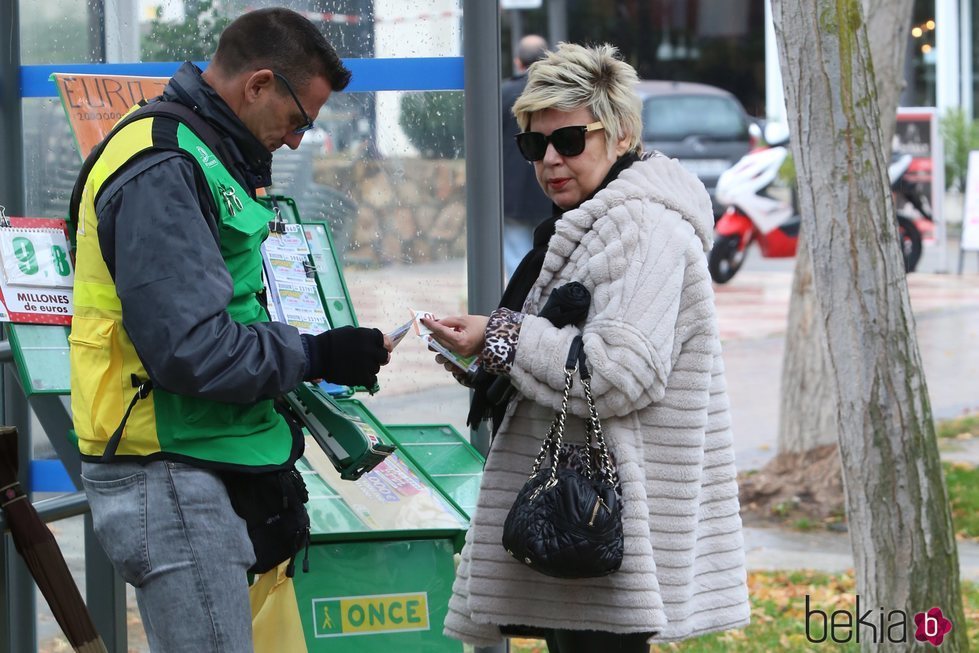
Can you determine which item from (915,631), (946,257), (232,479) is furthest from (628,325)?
(946,257)

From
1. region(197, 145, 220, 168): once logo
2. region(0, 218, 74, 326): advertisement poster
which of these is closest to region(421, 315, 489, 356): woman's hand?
region(197, 145, 220, 168): once logo

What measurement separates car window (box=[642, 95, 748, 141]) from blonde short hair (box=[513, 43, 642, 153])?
16.0 m

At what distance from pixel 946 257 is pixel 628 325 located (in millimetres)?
15144

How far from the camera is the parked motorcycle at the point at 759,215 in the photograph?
1594 cm

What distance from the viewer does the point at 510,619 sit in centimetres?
288

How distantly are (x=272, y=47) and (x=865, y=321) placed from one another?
93.8 inches

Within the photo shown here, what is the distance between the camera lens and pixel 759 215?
16859mm

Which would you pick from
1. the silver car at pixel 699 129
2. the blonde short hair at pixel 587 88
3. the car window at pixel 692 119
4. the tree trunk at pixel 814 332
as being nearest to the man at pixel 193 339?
the blonde short hair at pixel 587 88

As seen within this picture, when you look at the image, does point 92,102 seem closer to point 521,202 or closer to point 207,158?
point 207,158

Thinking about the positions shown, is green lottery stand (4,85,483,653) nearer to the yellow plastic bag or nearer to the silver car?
the yellow plastic bag

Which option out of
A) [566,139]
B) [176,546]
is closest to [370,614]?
[176,546]

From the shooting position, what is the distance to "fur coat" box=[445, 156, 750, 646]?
271 cm

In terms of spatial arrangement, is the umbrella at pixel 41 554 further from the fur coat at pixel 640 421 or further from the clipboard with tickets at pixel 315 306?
the fur coat at pixel 640 421

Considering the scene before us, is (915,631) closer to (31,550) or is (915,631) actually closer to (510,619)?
(510,619)
